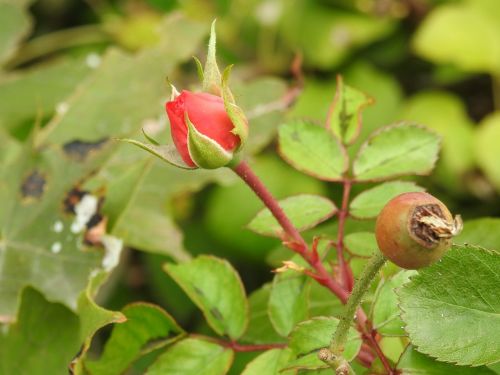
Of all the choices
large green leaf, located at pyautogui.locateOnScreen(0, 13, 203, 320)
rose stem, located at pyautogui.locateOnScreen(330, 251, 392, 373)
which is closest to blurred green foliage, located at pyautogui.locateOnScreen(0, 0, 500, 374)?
large green leaf, located at pyautogui.locateOnScreen(0, 13, 203, 320)

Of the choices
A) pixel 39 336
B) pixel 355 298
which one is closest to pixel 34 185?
pixel 39 336

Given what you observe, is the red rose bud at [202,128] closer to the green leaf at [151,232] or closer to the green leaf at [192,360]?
the green leaf at [192,360]

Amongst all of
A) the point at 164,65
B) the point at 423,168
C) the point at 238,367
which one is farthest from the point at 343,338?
the point at 164,65

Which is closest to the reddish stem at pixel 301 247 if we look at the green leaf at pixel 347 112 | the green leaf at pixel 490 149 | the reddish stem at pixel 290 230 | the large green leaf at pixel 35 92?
the reddish stem at pixel 290 230

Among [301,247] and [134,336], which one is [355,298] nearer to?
Answer: [301,247]

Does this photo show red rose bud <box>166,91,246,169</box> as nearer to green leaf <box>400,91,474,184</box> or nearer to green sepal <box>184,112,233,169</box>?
green sepal <box>184,112,233,169</box>
